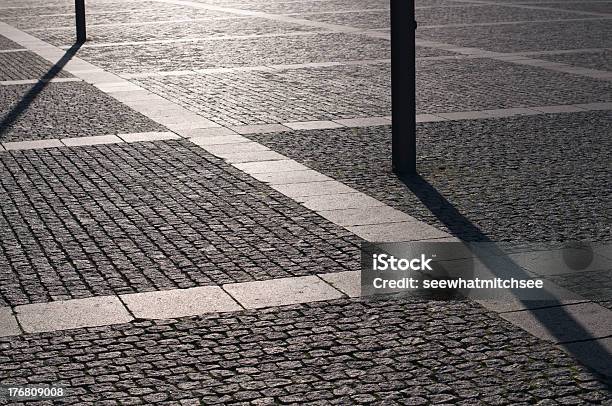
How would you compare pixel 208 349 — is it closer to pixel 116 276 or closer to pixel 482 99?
pixel 116 276

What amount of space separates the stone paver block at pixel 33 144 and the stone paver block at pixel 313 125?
248 cm

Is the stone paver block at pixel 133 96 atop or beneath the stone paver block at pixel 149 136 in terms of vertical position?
beneath

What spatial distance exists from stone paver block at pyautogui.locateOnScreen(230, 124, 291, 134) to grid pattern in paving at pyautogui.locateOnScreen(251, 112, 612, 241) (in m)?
0.31

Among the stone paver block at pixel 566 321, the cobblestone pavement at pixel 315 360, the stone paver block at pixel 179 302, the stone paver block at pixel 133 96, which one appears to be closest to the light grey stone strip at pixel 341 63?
the stone paver block at pixel 133 96

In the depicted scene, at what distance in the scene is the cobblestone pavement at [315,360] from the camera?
17.3 feet

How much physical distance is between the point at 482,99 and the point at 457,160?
3.88 meters

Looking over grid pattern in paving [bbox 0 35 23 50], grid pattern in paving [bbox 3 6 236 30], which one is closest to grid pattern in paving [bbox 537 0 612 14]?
grid pattern in paving [bbox 3 6 236 30]

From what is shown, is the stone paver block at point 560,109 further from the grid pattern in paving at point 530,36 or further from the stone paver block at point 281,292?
the stone paver block at point 281,292

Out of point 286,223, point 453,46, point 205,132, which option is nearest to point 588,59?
point 453,46

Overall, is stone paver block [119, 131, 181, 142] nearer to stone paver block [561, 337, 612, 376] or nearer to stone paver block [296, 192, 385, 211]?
stone paver block [296, 192, 385, 211]

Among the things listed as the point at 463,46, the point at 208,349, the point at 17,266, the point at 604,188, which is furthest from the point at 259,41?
the point at 208,349

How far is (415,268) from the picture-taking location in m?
7.17

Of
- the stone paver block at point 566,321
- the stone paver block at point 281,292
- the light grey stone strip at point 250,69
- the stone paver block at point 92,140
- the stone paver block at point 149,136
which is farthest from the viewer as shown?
the light grey stone strip at point 250,69

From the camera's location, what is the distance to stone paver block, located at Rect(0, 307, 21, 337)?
6198 millimetres
